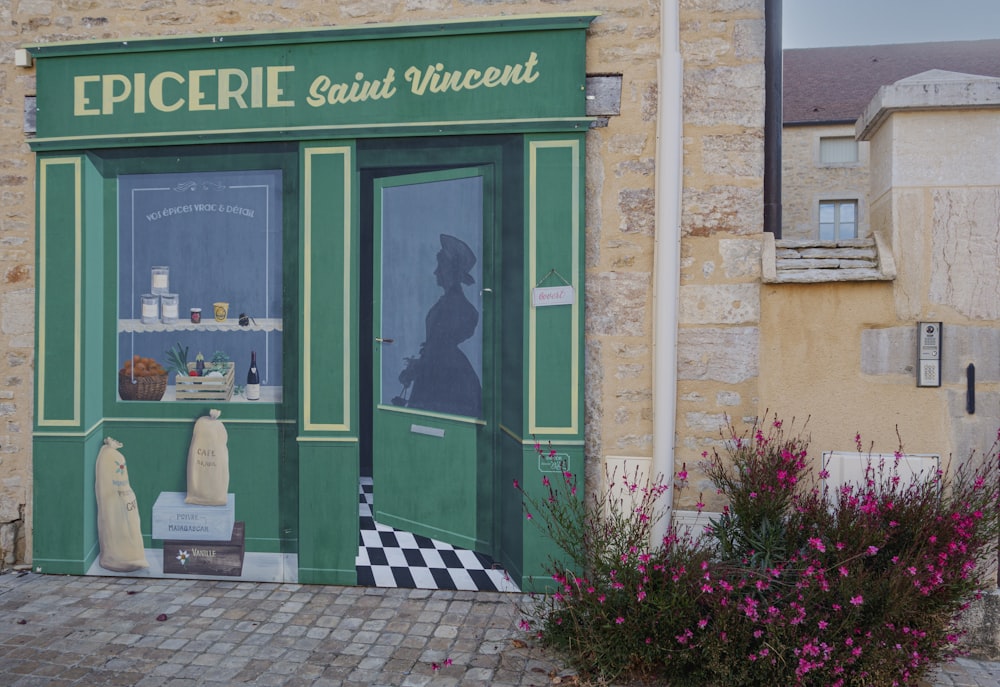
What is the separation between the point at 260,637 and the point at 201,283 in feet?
7.22

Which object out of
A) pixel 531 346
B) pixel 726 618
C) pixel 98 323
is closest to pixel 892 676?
pixel 726 618

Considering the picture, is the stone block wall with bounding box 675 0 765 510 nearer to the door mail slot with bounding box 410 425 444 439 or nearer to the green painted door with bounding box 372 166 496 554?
the green painted door with bounding box 372 166 496 554

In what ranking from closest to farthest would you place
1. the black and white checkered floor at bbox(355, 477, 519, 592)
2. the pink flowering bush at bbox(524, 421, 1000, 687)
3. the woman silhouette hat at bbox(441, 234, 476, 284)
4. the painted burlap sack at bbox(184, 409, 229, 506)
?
the pink flowering bush at bbox(524, 421, 1000, 687) < the black and white checkered floor at bbox(355, 477, 519, 592) < the woman silhouette hat at bbox(441, 234, 476, 284) < the painted burlap sack at bbox(184, 409, 229, 506)

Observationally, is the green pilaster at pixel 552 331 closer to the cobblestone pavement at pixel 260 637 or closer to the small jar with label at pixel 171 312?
the cobblestone pavement at pixel 260 637

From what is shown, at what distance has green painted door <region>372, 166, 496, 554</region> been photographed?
189 inches

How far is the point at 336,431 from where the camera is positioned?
189 inches

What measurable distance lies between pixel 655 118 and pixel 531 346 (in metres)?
1.46

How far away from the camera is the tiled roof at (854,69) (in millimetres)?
21703

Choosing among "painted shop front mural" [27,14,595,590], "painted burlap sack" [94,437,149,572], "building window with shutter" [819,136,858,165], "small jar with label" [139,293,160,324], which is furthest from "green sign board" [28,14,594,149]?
"building window with shutter" [819,136,858,165]

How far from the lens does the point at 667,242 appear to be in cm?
440

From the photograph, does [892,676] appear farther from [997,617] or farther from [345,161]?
[345,161]

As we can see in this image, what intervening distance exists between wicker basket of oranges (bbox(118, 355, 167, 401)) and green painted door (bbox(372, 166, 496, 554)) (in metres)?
1.35

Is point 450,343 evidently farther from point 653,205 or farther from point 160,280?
point 160,280

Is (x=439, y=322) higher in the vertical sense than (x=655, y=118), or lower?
lower
